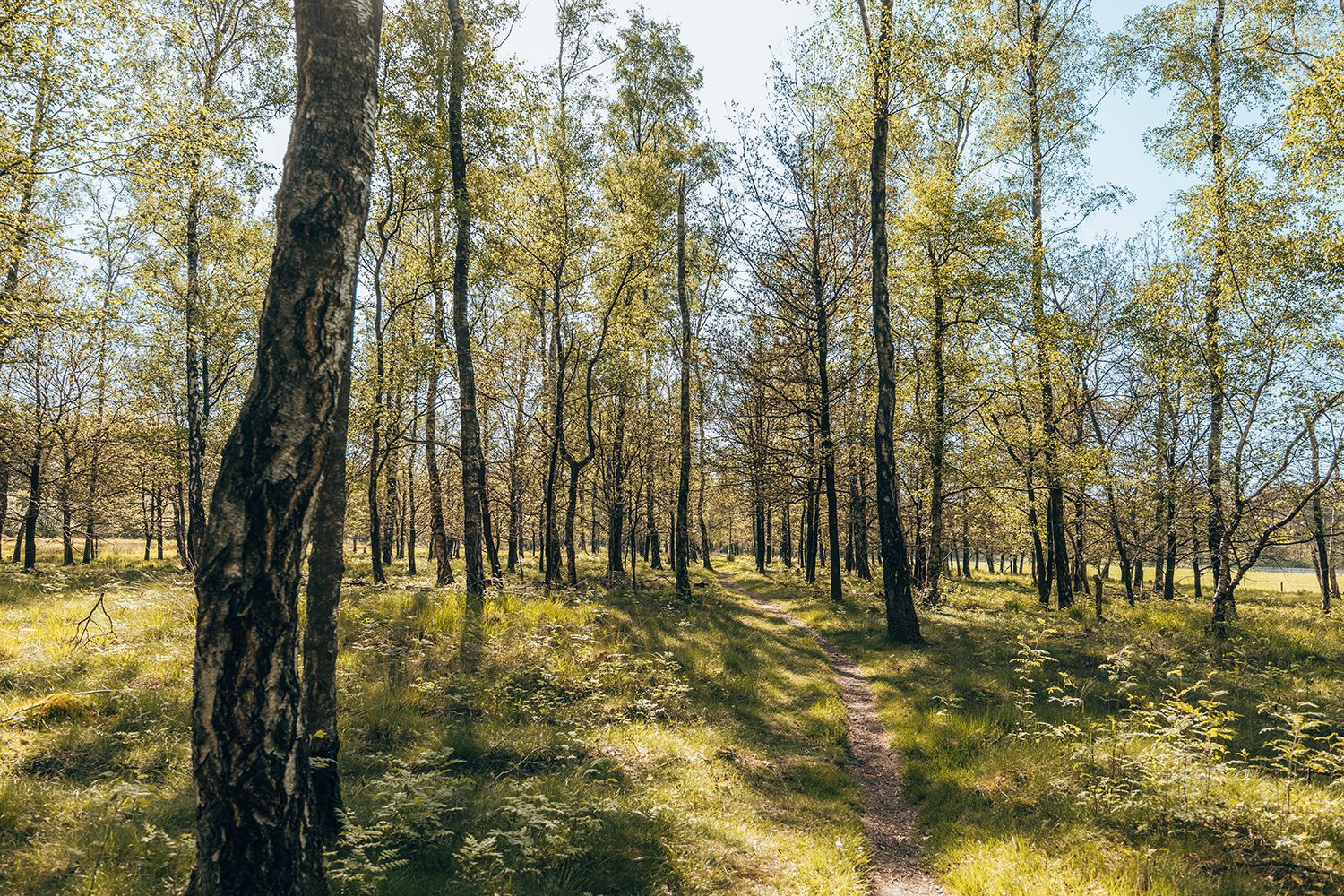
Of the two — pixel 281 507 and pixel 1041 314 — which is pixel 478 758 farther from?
pixel 1041 314

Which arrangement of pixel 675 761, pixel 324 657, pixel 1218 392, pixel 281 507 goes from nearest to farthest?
1. pixel 281 507
2. pixel 324 657
3. pixel 675 761
4. pixel 1218 392

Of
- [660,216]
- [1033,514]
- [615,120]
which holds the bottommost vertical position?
[1033,514]

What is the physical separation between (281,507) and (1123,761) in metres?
8.44

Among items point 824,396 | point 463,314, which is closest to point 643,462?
point 824,396

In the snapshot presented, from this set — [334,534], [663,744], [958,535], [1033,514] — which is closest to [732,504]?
[958,535]

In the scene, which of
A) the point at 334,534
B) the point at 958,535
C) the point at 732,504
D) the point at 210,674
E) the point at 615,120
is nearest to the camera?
the point at 210,674

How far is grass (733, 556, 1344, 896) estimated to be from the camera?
4.74 metres

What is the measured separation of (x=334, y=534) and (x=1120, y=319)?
2051cm

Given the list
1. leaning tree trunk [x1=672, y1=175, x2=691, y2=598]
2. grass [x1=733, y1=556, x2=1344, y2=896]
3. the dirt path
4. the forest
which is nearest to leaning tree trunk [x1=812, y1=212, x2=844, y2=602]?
the forest

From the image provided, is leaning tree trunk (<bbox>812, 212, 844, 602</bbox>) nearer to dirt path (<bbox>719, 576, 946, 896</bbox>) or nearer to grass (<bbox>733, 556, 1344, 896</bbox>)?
grass (<bbox>733, 556, 1344, 896</bbox>)

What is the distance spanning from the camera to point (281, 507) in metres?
3.03

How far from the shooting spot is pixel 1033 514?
22.1 meters

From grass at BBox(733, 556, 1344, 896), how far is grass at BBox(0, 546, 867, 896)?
1.32 m

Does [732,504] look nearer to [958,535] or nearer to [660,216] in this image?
[958,535]
